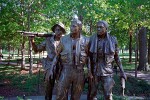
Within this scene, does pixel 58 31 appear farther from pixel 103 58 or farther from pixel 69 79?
pixel 69 79

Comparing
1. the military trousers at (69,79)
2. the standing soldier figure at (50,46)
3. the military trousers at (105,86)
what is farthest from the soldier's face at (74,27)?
the standing soldier figure at (50,46)

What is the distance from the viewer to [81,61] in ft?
19.9

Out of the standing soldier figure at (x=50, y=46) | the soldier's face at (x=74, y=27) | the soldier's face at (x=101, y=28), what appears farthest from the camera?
the standing soldier figure at (x=50, y=46)

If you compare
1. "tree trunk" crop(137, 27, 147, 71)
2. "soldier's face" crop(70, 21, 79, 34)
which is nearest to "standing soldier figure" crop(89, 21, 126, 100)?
"soldier's face" crop(70, 21, 79, 34)

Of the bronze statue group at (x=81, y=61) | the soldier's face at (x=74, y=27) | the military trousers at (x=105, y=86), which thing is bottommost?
the military trousers at (x=105, y=86)

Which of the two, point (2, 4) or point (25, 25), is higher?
point (2, 4)

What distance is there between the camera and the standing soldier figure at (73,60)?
6066 mm

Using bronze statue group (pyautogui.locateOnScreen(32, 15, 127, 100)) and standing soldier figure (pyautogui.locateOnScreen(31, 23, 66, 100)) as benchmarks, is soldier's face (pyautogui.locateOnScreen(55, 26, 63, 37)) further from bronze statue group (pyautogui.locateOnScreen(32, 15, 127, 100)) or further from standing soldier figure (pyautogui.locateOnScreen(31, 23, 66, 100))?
bronze statue group (pyautogui.locateOnScreen(32, 15, 127, 100))

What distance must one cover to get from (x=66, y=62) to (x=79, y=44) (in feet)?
1.41

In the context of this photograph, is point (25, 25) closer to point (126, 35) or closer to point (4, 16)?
point (4, 16)

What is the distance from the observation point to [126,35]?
3422 centimetres

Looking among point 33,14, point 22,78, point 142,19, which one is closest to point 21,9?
point 33,14

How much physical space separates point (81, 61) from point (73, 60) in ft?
0.51

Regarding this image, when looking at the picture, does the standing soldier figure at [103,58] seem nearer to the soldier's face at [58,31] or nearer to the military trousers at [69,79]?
the military trousers at [69,79]
